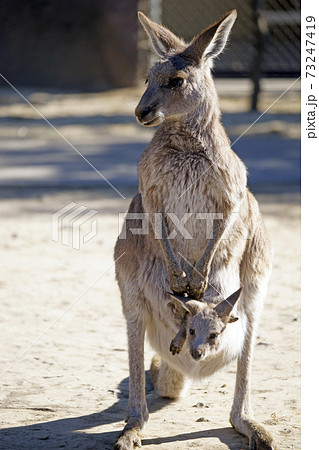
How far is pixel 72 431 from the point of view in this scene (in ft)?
10.9

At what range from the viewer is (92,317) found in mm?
4660

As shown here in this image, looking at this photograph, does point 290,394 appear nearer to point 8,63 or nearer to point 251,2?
point 251,2

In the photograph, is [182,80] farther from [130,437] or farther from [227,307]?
[130,437]

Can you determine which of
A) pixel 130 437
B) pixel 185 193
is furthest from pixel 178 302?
pixel 130 437

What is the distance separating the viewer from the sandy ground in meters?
3.39

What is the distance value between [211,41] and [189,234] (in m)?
0.82

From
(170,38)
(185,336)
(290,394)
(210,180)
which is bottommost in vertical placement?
(290,394)

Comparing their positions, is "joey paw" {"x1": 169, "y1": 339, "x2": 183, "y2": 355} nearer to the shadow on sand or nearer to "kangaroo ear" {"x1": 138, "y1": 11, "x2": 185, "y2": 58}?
the shadow on sand

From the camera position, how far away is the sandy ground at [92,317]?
3391mm

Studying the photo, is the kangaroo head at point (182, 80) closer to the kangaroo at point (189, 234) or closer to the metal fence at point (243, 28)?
the kangaroo at point (189, 234)

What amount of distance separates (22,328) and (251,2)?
764 centimetres

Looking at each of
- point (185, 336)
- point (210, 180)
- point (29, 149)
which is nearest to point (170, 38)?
point (210, 180)

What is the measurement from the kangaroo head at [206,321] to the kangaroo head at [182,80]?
76 cm

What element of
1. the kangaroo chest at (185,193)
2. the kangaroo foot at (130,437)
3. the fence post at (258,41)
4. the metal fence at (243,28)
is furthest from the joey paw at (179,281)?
the metal fence at (243,28)
